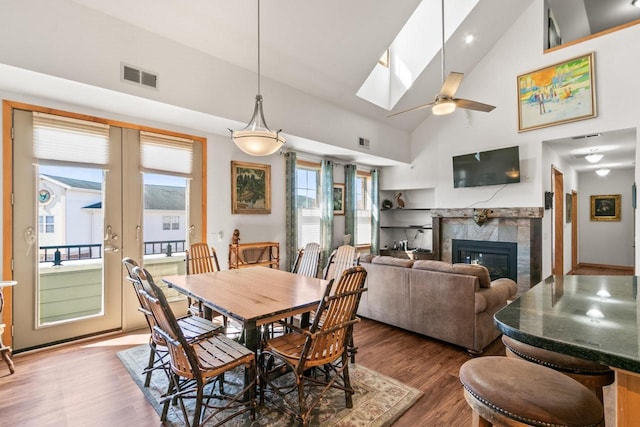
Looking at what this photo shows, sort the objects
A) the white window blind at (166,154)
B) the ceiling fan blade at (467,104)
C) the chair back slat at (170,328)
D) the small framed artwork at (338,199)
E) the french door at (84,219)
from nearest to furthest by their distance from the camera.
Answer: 1. the chair back slat at (170,328)
2. the french door at (84,219)
3. the ceiling fan blade at (467,104)
4. the white window blind at (166,154)
5. the small framed artwork at (338,199)

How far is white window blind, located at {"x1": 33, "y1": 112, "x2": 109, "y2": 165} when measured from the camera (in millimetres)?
3080

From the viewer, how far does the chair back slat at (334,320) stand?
1.87 metres

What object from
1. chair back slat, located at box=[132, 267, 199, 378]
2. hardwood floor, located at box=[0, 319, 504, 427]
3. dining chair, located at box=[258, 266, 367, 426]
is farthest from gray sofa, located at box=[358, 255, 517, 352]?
chair back slat, located at box=[132, 267, 199, 378]

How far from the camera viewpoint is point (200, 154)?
4.23 meters

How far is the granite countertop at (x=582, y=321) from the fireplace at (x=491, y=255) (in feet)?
13.6

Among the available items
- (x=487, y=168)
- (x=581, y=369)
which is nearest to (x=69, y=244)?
(x=581, y=369)

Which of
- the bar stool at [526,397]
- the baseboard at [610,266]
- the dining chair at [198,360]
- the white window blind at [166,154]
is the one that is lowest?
the baseboard at [610,266]

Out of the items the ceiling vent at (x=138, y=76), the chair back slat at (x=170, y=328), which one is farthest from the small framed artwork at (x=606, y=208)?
the ceiling vent at (x=138, y=76)

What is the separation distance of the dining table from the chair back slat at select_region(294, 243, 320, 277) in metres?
2.29

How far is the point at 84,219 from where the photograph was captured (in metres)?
3.40

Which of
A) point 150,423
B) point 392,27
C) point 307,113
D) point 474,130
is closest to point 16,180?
point 150,423

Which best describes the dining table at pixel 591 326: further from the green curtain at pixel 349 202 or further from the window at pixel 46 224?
the green curtain at pixel 349 202

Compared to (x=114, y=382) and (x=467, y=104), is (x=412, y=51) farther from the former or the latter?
(x=114, y=382)

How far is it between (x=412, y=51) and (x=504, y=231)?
3.66 metres
